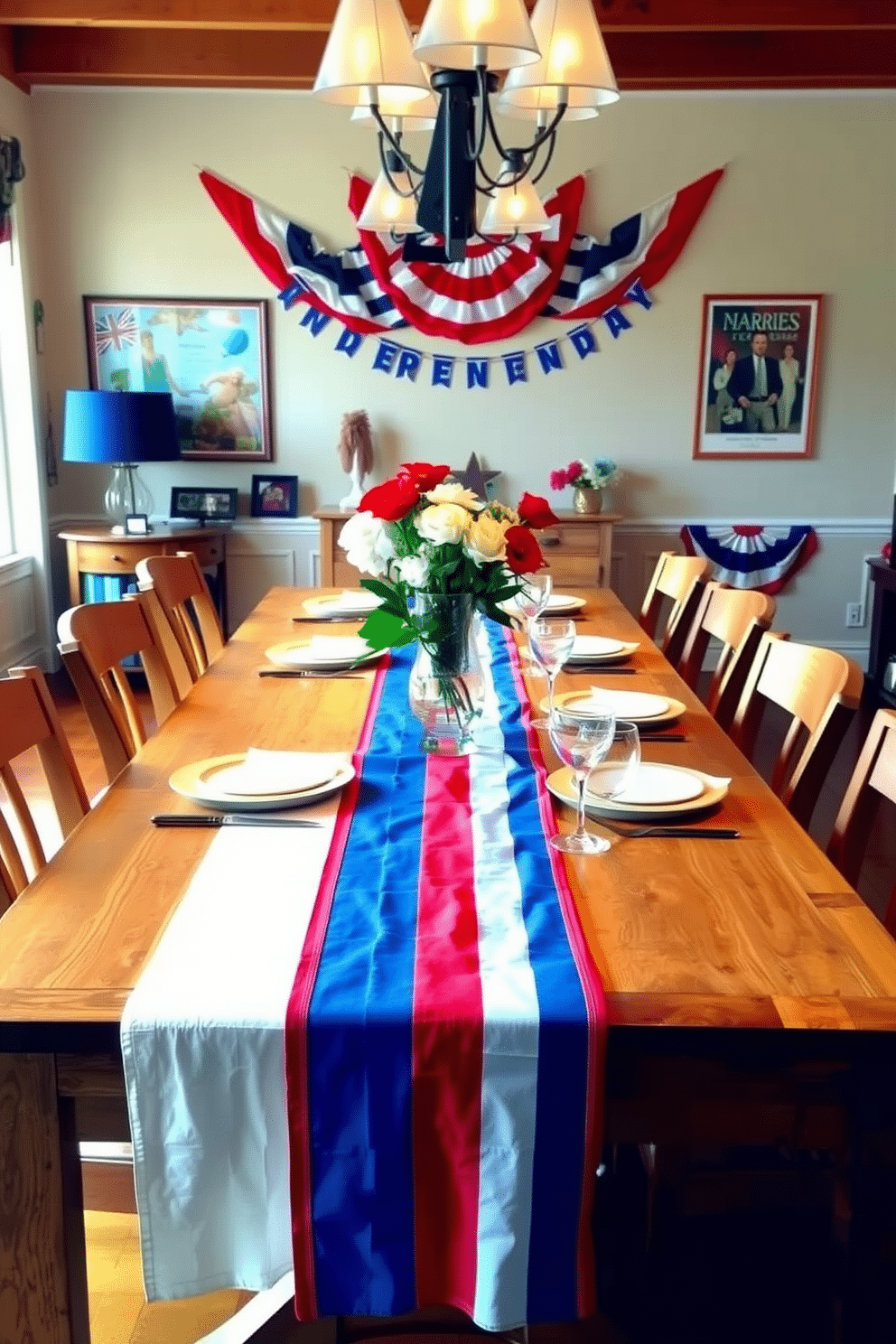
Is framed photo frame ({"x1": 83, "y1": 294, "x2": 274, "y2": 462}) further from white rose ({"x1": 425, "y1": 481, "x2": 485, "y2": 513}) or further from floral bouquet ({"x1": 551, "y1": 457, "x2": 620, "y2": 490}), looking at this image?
white rose ({"x1": 425, "y1": 481, "x2": 485, "y2": 513})

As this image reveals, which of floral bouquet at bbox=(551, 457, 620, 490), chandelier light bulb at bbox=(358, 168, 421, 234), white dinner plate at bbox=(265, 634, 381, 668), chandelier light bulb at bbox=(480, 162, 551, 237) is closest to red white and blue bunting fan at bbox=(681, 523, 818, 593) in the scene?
floral bouquet at bbox=(551, 457, 620, 490)

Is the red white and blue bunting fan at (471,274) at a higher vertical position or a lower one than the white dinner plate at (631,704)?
higher

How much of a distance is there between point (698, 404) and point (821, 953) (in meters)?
4.39

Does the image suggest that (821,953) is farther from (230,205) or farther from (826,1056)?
(230,205)

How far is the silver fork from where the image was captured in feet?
4.97

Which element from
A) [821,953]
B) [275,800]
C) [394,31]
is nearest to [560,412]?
[394,31]

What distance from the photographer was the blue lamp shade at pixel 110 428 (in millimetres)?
4574

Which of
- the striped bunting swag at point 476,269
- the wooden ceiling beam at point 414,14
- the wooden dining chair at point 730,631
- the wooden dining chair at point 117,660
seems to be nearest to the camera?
the wooden dining chair at point 117,660

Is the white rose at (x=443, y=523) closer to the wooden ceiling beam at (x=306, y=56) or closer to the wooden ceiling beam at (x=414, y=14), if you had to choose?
the wooden ceiling beam at (x=414, y=14)

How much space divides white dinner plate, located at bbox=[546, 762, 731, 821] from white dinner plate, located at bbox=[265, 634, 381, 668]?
0.80m

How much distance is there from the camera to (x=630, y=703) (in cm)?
210

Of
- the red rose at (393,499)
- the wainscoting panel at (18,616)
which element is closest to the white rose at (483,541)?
the red rose at (393,499)

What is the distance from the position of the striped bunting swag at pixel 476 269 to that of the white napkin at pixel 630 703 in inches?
132

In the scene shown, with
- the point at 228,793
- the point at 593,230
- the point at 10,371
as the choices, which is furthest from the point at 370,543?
the point at 593,230
